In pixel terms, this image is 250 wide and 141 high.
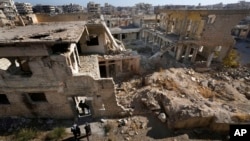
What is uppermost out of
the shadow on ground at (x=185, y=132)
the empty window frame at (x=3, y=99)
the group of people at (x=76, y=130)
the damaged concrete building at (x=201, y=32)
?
the damaged concrete building at (x=201, y=32)

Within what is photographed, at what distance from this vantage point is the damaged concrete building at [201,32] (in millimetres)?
18719

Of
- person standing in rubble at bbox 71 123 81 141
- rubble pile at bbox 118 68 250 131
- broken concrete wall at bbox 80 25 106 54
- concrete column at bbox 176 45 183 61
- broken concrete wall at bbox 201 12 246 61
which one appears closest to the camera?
person standing in rubble at bbox 71 123 81 141

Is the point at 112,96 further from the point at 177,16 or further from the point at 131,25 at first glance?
the point at 131,25

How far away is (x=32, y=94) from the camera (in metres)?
10.7

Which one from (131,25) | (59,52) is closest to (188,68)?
(59,52)

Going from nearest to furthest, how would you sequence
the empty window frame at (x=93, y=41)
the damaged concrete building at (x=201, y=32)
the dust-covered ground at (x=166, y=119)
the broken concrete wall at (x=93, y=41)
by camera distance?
the dust-covered ground at (x=166, y=119) < the broken concrete wall at (x=93, y=41) < the empty window frame at (x=93, y=41) < the damaged concrete building at (x=201, y=32)

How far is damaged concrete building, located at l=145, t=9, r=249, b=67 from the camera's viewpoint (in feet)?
61.4

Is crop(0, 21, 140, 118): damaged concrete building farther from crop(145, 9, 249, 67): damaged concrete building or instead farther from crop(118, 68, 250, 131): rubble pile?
crop(145, 9, 249, 67): damaged concrete building

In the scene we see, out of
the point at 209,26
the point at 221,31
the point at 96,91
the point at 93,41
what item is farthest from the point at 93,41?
the point at 221,31

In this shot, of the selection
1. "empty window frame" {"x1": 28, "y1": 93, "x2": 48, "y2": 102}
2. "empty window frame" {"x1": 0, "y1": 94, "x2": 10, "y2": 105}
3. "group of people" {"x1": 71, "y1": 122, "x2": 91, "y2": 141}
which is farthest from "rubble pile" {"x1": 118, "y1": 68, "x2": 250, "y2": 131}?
"empty window frame" {"x1": 0, "y1": 94, "x2": 10, "y2": 105}

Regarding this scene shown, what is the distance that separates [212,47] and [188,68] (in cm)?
463

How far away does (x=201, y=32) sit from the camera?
70.0 ft

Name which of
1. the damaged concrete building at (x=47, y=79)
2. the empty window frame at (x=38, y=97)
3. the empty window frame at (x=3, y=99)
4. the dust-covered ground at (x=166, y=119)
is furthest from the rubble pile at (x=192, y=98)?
the empty window frame at (x=3, y=99)

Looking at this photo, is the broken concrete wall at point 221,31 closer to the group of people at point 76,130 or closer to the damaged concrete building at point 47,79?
the damaged concrete building at point 47,79
